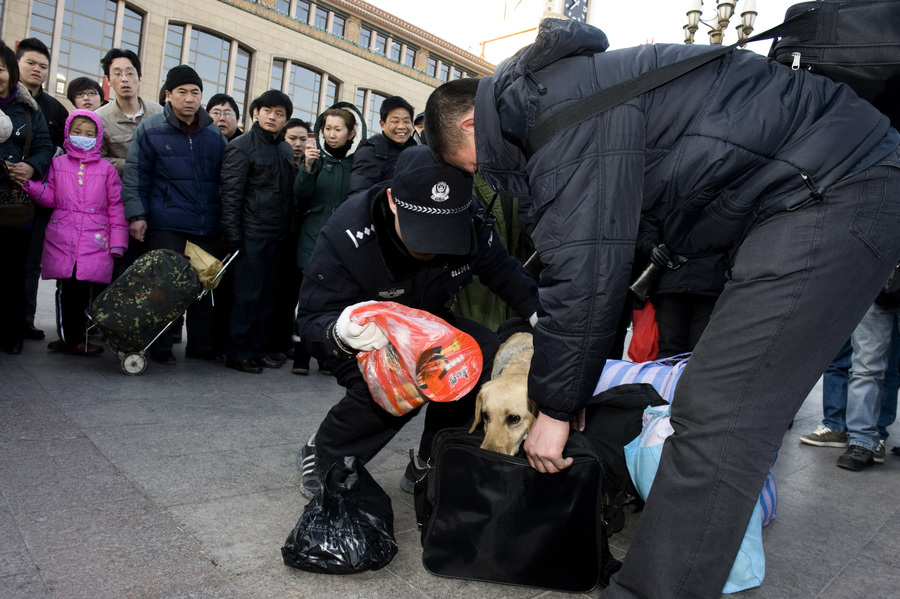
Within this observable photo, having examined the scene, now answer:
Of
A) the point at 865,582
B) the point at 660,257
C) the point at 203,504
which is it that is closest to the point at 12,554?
the point at 203,504

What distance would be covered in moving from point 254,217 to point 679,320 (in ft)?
11.1

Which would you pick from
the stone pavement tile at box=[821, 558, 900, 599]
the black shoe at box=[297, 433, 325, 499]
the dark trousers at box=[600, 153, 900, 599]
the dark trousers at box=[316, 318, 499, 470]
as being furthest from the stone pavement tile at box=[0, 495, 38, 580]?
the stone pavement tile at box=[821, 558, 900, 599]

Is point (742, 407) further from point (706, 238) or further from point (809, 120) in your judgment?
point (809, 120)

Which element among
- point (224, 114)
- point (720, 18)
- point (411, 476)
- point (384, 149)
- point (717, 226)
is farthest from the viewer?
point (720, 18)

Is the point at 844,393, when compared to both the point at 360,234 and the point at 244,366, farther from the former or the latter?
the point at 244,366

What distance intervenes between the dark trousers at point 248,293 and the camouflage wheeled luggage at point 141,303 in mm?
565

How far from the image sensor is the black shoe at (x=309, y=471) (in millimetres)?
2783

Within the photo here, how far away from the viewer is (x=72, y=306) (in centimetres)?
505

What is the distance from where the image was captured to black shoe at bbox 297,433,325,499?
278cm

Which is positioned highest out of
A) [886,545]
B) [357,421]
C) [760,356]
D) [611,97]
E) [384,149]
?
[384,149]

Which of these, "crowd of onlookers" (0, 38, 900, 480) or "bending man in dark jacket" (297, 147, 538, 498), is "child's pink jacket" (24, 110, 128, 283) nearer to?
"crowd of onlookers" (0, 38, 900, 480)

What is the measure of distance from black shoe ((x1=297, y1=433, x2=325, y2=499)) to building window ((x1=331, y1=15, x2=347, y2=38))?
91.1ft

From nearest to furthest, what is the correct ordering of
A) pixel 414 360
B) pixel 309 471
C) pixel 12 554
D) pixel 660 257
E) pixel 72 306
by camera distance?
pixel 12 554 → pixel 414 360 → pixel 309 471 → pixel 660 257 → pixel 72 306

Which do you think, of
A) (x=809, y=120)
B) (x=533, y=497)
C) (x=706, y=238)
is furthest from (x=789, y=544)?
(x=809, y=120)
